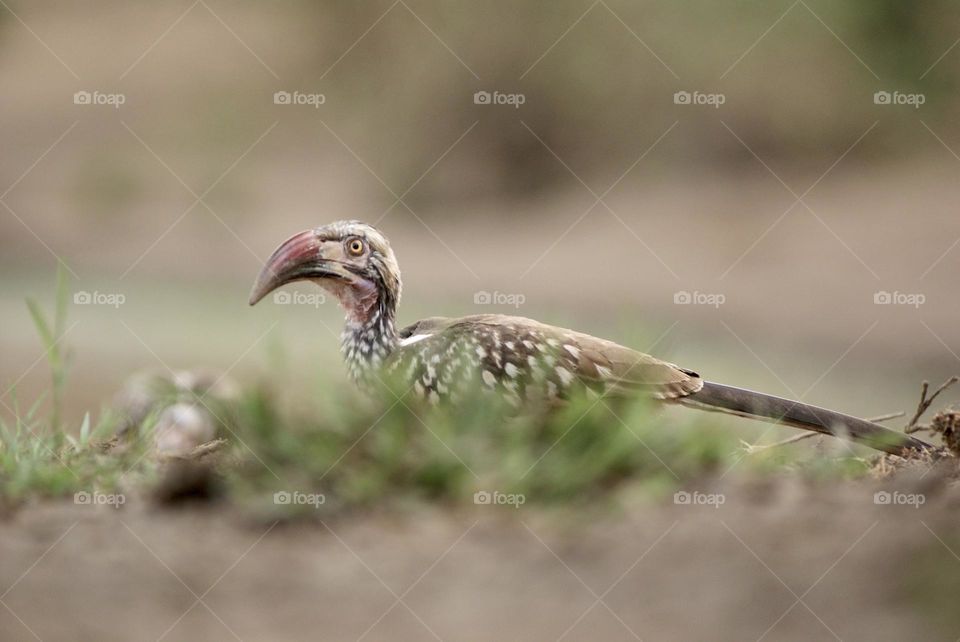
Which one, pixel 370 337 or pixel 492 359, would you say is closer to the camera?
pixel 492 359

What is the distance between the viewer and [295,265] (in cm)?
330

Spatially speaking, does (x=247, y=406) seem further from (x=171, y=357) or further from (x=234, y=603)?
(x=171, y=357)

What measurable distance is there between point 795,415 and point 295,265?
1.39 m

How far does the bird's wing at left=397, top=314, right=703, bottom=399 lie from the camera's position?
312 cm

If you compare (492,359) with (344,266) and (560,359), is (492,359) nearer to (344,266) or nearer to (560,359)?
(560,359)

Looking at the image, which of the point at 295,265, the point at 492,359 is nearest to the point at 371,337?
the point at 295,265

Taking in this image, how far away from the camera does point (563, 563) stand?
7.06 ft

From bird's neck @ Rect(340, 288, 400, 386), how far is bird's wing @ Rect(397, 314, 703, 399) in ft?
0.72

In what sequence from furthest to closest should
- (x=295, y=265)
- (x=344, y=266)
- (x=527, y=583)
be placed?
(x=344, y=266), (x=295, y=265), (x=527, y=583)

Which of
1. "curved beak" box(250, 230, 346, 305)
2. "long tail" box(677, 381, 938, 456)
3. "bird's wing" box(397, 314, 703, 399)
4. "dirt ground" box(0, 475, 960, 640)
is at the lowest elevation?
"dirt ground" box(0, 475, 960, 640)

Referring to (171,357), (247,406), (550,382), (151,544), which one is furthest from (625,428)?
(171,357)

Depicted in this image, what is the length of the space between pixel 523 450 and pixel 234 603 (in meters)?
0.69

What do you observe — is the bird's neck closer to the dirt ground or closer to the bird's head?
the bird's head

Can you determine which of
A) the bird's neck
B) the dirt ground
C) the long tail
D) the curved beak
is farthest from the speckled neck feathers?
the dirt ground
